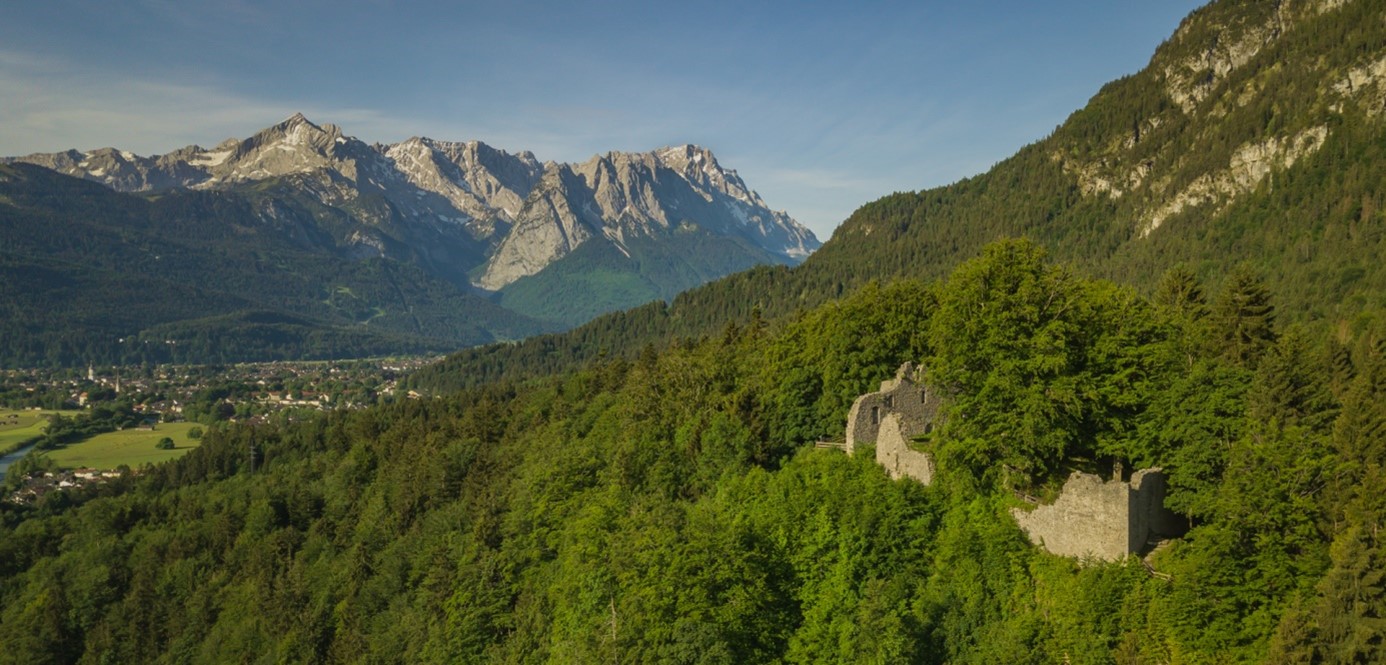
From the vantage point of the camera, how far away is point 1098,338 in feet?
121

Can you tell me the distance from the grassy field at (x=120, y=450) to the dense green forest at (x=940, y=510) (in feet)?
353

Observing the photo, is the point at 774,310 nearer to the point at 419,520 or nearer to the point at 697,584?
the point at 419,520

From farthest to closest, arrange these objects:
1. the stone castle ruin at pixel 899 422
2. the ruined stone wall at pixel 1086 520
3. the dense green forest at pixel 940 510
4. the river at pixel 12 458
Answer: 1. the river at pixel 12 458
2. the stone castle ruin at pixel 899 422
3. the ruined stone wall at pixel 1086 520
4. the dense green forest at pixel 940 510

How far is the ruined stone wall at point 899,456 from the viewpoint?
38719 millimetres

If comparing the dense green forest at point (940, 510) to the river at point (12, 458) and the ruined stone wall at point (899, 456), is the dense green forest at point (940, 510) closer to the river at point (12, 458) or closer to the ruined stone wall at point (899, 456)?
the ruined stone wall at point (899, 456)

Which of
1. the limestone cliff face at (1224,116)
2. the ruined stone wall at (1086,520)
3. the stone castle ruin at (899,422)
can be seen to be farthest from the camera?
the limestone cliff face at (1224,116)

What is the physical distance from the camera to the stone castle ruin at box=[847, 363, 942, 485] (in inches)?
1556

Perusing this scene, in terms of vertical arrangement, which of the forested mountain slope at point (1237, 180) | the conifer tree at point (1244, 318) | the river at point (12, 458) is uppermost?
the forested mountain slope at point (1237, 180)

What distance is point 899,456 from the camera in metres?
40.2

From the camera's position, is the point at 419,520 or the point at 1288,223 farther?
the point at 1288,223

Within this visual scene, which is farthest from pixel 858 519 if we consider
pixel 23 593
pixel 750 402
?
pixel 23 593

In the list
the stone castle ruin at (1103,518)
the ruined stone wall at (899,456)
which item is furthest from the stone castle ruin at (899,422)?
the stone castle ruin at (1103,518)

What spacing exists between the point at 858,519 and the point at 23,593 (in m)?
105

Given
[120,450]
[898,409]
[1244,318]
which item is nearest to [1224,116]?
[1244,318]
